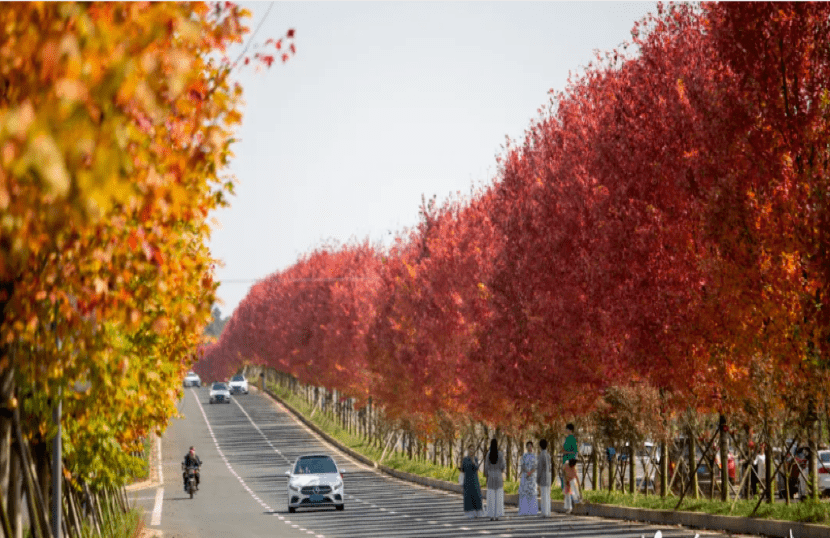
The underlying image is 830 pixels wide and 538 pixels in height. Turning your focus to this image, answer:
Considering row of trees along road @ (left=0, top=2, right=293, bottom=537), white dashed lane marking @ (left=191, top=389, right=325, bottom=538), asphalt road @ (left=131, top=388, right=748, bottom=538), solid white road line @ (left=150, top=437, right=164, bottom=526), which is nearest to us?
row of trees along road @ (left=0, top=2, right=293, bottom=537)

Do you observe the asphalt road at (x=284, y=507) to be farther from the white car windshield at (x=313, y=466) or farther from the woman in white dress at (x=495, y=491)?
the white car windshield at (x=313, y=466)

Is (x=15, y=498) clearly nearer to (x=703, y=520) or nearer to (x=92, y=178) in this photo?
(x=92, y=178)

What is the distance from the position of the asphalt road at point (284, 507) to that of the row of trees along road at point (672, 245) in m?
3.50

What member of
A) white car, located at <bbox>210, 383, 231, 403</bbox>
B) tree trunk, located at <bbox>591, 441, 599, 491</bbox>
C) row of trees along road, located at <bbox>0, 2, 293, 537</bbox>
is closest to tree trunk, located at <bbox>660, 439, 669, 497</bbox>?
tree trunk, located at <bbox>591, 441, 599, 491</bbox>

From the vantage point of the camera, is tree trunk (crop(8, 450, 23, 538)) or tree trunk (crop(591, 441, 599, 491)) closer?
tree trunk (crop(8, 450, 23, 538))

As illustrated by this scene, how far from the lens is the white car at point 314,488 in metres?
41.8

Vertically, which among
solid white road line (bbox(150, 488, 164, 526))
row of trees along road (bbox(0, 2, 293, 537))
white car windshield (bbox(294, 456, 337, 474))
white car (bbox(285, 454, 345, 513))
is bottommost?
solid white road line (bbox(150, 488, 164, 526))

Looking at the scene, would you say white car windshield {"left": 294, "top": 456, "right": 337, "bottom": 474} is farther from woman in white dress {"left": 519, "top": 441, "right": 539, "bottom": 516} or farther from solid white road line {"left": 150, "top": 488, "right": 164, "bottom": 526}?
woman in white dress {"left": 519, "top": 441, "right": 539, "bottom": 516}

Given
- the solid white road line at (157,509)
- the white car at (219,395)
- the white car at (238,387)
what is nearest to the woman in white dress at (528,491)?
the solid white road line at (157,509)

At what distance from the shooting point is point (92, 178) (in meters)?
4.71

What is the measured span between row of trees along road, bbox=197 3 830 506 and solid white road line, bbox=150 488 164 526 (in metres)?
10.8

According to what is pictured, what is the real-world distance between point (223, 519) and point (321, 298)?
67886mm

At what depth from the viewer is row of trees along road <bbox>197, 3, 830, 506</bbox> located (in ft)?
81.3

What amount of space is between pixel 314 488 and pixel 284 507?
342 centimetres
